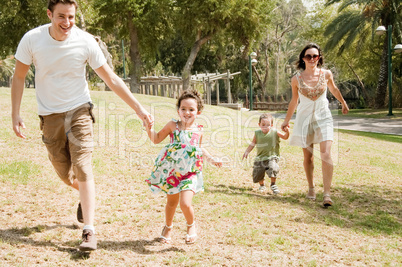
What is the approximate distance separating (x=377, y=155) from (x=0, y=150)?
31.7 feet

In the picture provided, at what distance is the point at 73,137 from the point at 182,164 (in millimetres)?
1114

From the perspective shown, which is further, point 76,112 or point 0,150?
point 0,150

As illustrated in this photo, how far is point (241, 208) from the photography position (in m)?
6.12

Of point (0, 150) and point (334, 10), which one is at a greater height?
point (334, 10)

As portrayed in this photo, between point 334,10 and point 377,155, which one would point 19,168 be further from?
point 334,10

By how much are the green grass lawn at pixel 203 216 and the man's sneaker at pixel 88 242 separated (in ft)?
0.45

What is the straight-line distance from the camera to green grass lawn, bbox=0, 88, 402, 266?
14.2ft

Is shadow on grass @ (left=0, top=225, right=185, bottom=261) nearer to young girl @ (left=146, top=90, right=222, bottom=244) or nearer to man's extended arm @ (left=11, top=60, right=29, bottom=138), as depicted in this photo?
young girl @ (left=146, top=90, right=222, bottom=244)

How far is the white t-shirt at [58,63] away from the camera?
13.6ft

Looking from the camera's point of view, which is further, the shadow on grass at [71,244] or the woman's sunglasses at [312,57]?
the woman's sunglasses at [312,57]

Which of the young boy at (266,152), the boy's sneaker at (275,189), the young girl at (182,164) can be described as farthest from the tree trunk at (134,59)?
the young girl at (182,164)

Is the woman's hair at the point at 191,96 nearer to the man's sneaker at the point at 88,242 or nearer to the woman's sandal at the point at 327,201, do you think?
the man's sneaker at the point at 88,242

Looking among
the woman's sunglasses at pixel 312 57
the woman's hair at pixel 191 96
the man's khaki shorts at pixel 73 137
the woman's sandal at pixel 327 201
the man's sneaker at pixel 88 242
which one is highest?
the woman's sunglasses at pixel 312 57

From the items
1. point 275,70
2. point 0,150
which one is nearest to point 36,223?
point 0,150
